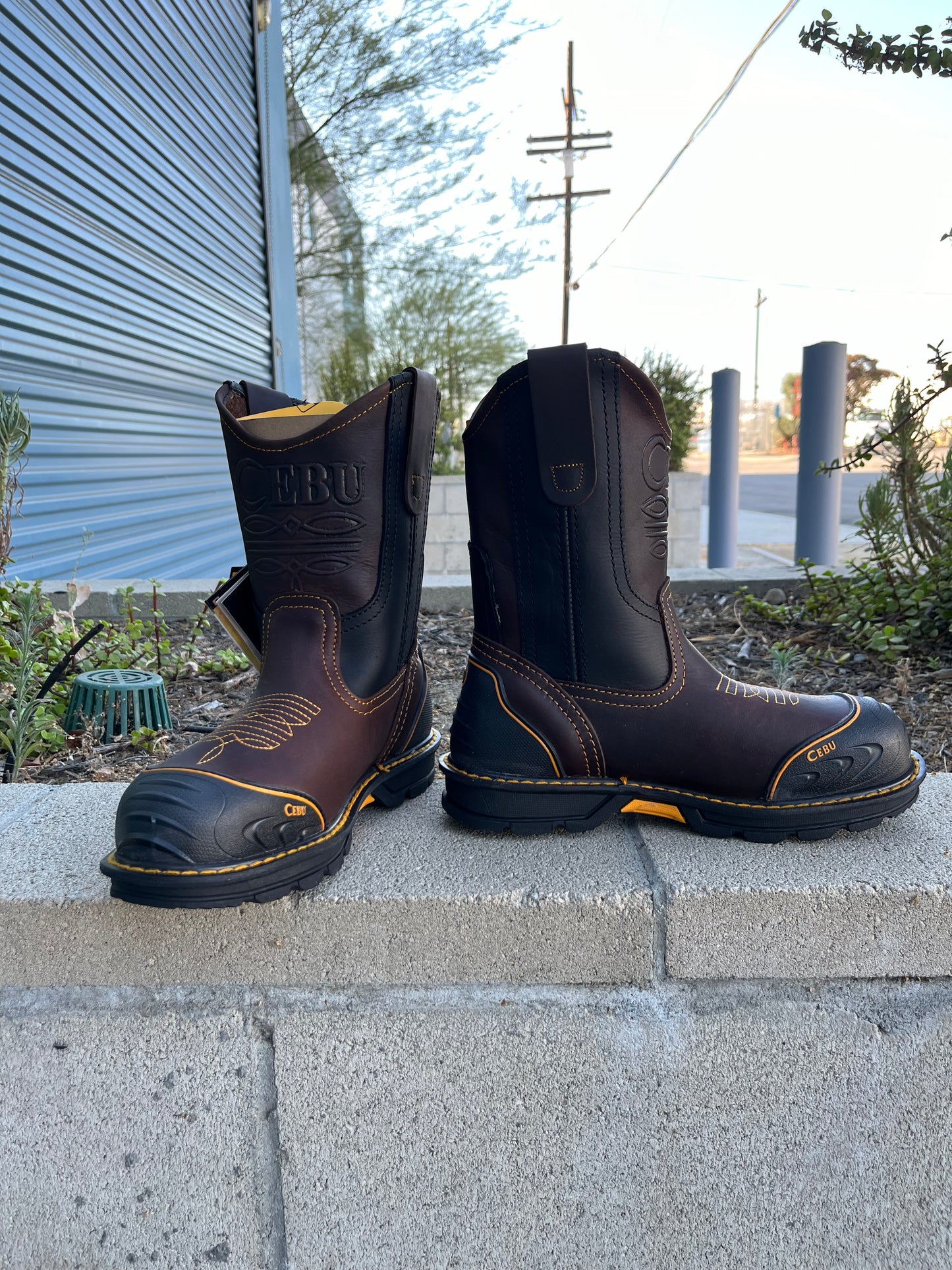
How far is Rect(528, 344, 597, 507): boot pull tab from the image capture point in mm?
956

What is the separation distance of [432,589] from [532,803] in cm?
214

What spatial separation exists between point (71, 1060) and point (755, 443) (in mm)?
60359

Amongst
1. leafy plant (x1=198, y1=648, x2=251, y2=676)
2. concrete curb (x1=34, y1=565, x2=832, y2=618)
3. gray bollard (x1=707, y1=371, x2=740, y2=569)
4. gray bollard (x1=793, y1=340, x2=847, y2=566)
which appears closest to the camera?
leafy plant (x1=198, y1=648, x2=251, y2=676)

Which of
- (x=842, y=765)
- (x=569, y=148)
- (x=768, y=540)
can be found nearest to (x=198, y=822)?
(x=842, y=765)

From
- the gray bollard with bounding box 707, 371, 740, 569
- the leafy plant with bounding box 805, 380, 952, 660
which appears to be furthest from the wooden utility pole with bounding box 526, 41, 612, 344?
the leafy plant with bounding box 805, 380, 952, 660

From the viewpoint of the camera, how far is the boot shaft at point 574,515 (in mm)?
980

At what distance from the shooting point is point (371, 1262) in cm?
95

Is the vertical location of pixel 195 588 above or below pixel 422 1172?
above

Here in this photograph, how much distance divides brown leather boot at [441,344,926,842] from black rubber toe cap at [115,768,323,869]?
0.27m

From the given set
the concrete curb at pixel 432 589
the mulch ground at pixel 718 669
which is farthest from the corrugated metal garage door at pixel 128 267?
the mulch ground at pixel 718 669

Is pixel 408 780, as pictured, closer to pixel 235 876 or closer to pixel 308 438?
pixel 235 876

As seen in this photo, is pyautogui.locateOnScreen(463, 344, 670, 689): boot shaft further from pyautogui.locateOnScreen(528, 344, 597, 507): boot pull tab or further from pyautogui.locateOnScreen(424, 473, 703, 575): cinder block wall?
pyautogui.locateOnScreen(424, 473, 703, 575): cinder block wall

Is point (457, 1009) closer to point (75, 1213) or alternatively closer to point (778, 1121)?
point (778, 1121)

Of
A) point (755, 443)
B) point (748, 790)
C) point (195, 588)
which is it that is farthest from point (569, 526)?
point (755, 443)
